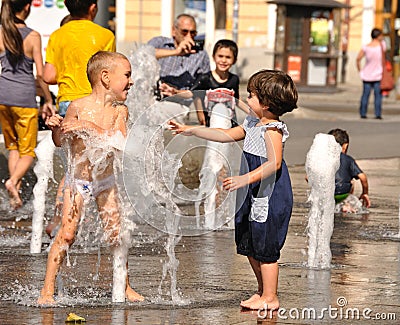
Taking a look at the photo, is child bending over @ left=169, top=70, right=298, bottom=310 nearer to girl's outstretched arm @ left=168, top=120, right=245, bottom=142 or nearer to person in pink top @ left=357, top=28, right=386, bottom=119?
girl's outstretched arm @ left=168, top=120, right=245, bottom=142

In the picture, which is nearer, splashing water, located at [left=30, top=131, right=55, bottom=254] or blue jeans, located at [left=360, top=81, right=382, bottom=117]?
splashing water, located at [left=30, top=131, right=55, bottom=254]

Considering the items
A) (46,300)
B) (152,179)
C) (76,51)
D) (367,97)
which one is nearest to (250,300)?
(152,179)

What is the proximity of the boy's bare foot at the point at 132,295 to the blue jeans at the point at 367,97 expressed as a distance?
17.4 metres

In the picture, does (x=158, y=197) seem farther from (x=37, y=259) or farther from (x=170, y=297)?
(x=37, y=259)

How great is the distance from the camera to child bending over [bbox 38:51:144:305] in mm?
6496

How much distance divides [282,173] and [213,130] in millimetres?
457

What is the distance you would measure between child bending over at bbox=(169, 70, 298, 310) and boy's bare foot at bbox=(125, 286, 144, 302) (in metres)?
0.57

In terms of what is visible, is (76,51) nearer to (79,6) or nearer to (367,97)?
(79,6)

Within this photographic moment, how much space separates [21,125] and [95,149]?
158 inches

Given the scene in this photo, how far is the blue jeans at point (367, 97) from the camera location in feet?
77.2

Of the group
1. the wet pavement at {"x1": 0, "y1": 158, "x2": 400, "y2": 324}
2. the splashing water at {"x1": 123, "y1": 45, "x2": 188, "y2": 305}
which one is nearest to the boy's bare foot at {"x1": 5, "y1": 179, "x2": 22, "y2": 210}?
the wet pavement at {"x1": 0, "y1": 158, "x2": 400, "y2": 324}

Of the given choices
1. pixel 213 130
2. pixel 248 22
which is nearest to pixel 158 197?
pixel 213 130

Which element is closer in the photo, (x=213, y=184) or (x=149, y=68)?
(x=213, y=184)

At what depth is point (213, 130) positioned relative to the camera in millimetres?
6695
